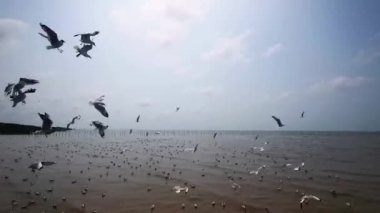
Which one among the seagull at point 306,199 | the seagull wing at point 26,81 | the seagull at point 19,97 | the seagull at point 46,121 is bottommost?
the seagull at point 306,199

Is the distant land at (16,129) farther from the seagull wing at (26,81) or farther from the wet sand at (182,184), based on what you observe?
the seagull wing at (26,81)

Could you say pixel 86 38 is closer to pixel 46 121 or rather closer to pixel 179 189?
pixel 46 121

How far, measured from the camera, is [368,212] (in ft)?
59.2

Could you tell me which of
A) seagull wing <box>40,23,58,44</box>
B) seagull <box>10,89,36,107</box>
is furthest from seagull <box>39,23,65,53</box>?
seagull <box>10,89,36,107</box>

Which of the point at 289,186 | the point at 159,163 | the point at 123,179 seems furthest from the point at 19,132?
the point at 289,186

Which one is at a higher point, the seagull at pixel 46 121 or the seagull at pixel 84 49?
the seagull at pixel 84 49

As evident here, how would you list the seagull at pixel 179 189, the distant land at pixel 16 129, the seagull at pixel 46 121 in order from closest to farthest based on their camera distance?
the seagull at pixel 46 121 < the seagull at pixel 179 189 < the distant land at pixel 16 129

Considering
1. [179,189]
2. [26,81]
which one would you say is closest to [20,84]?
[26,81]

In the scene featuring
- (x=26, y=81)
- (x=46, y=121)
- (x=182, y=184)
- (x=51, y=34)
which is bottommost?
(x=182, y=184)

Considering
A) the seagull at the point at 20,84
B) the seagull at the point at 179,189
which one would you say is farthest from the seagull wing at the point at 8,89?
the seagull at the point at 179,189

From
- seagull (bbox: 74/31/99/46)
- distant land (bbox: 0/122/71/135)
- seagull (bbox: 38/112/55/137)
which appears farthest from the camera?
distant land (bbox: 0/122/71/135)

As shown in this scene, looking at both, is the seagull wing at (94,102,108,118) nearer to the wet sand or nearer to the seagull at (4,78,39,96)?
the seagull at (4,78,39,96)

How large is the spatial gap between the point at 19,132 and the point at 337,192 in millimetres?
102449

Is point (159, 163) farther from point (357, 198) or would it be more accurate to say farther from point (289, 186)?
point (357, 198)
